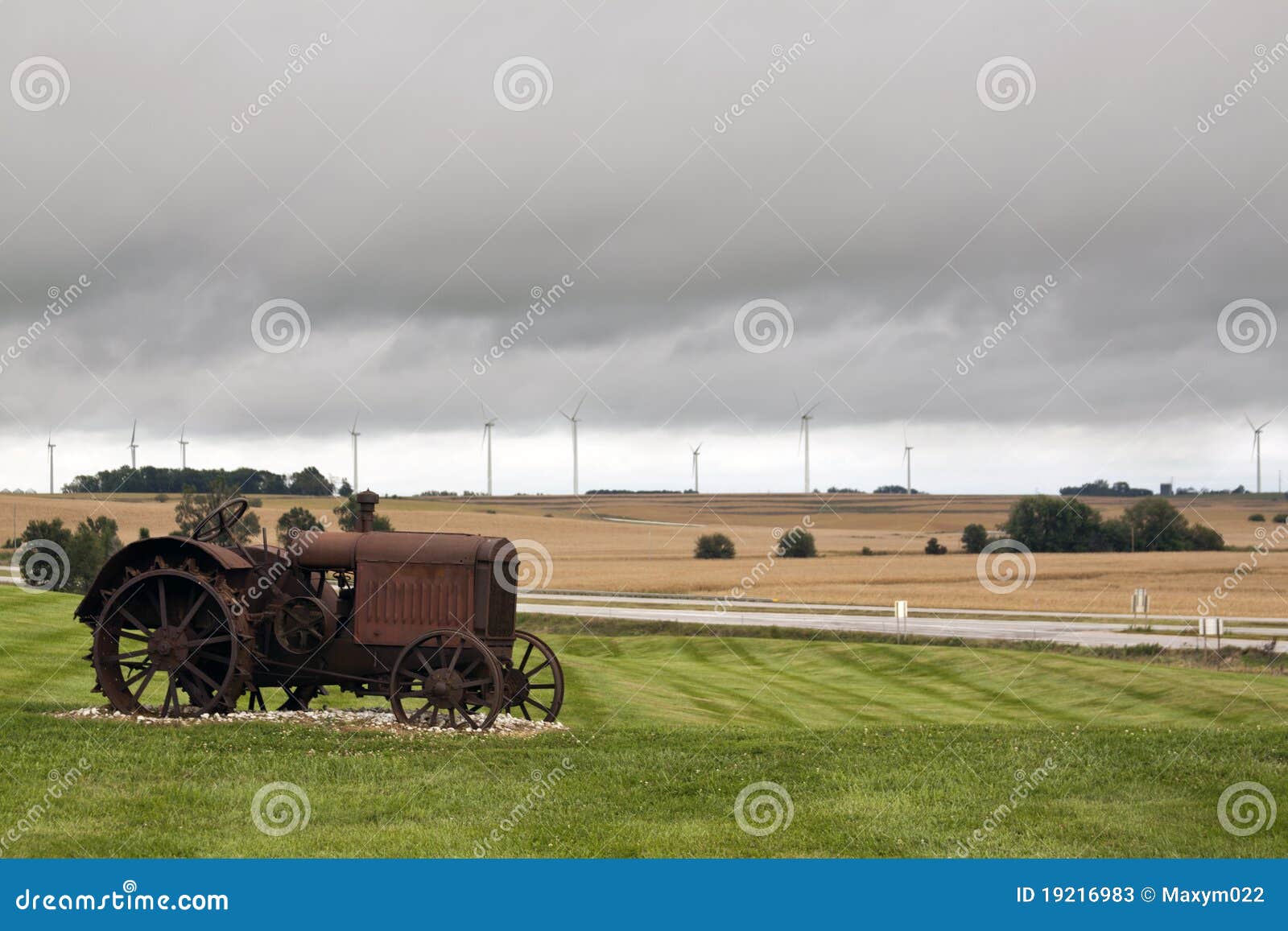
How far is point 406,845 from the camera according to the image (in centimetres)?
1076

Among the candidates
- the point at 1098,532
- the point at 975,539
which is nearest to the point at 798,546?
the point at 975,539

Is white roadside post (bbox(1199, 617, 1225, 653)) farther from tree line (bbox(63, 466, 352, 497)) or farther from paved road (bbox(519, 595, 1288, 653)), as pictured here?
tree line (bbox(63, 466, 352, 497))

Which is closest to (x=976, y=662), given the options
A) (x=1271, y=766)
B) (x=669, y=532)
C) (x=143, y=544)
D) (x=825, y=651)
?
(x=825, y=651)

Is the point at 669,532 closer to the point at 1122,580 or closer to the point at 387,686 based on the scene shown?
the point at 1122,580

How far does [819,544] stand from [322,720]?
104432 millimetres

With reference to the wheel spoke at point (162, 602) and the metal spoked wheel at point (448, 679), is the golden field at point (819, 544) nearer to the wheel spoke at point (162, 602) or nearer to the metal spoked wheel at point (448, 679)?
the metal spoked wheel at point (448, 679)

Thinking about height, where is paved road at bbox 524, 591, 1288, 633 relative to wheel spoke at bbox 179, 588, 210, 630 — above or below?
below

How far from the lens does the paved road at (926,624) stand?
4344cm

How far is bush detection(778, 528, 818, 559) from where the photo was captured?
10370 centimetres

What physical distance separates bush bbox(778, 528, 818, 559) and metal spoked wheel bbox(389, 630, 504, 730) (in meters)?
84.8

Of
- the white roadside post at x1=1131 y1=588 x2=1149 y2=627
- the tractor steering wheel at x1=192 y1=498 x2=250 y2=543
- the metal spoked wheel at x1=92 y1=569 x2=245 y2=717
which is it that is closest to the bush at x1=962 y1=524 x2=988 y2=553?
the white roadside post at x1=1131 y1=588 x2=1149 y2=627

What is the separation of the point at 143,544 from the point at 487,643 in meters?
5.13

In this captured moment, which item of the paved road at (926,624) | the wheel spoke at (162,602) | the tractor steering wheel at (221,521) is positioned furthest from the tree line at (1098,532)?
the wheel spoke at (162,602)

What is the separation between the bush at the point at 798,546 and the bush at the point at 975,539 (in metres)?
12.5
